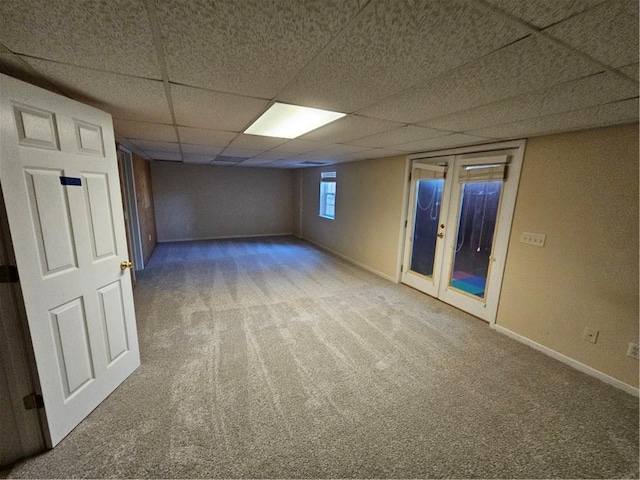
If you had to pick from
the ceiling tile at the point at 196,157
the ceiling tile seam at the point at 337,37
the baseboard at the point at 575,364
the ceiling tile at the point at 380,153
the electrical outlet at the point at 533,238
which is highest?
the ceiling tile at the point at 196,157

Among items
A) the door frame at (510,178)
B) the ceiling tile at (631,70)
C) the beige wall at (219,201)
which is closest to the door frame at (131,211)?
the beige wall at (219,201)

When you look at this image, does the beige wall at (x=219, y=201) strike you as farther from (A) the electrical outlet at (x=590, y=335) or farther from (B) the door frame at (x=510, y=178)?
(A) the electrical outlet at (x=590, y=335)

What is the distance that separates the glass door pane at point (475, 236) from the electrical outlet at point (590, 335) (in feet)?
3.06

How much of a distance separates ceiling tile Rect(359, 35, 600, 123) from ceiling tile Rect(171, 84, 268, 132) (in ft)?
2.74

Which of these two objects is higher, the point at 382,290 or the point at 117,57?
the point at 117,57

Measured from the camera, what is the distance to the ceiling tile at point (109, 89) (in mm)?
1267

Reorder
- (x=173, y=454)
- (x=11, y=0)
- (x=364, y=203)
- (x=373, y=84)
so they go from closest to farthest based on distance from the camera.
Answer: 1. (x=11, y=0)
2. (x=373, y=84)
3. (x=173, y=454)
4. (x=364, y=203)

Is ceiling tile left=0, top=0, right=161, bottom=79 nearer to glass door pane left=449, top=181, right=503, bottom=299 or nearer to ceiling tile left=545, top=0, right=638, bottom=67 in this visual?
ceiling tile left=545, top=0, right=638, bottom=67

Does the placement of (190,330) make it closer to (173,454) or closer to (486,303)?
(173,454)

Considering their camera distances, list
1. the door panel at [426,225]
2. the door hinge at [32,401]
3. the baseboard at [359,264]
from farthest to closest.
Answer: the baseboard at [359,264], the door panel at [426,225], the door hinge at [32,401]

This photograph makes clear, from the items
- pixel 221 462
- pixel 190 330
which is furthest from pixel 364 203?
pixel 221 462

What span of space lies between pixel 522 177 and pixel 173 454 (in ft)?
12.0

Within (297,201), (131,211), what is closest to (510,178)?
(131,211)

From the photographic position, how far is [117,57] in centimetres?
110
